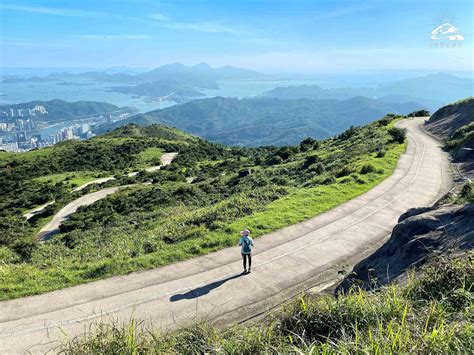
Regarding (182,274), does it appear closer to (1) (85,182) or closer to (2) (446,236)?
(2) (446,236)

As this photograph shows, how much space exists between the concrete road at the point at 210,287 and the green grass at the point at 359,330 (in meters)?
1.43

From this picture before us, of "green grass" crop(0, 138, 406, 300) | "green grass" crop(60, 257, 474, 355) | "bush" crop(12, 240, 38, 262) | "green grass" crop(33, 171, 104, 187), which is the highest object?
"green grass" crop(60, 257, 474, 355)

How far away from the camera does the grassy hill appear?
1354cm

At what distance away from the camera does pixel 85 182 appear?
5825 centimetres

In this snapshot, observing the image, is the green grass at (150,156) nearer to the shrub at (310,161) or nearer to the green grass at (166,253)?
the shrub at (310,161)

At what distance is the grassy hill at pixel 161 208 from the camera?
533 inches

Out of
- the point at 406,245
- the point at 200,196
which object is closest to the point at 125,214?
the point at 200,196

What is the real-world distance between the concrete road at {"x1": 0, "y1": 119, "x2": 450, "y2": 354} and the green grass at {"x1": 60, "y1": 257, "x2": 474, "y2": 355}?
1.43m

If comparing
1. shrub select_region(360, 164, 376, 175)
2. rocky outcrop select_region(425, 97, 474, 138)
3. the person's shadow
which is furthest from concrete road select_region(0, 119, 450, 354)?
rocky outcrop select_region(425, 97, 474, 138)

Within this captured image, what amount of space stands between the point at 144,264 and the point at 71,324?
375 cm

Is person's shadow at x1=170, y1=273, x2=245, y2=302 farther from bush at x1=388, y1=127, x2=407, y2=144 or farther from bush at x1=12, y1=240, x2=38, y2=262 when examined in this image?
bush at x1=388, y1=127, x2=407, y2=144

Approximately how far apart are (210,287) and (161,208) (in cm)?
2166

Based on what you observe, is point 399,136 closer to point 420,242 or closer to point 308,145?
point 308,145

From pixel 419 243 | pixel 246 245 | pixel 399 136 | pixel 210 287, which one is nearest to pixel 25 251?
pixel 210 287
